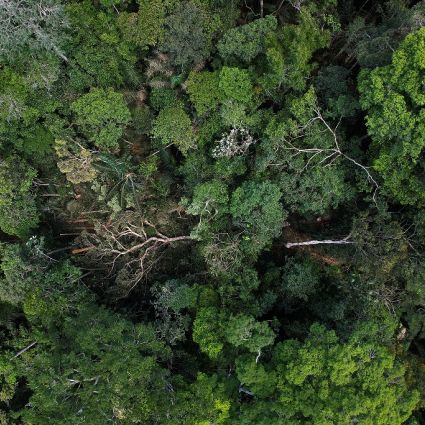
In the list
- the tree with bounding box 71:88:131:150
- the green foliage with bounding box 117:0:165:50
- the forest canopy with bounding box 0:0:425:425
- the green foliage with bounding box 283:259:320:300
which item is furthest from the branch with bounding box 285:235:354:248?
the green foliage with bounding box 117:0:165:50

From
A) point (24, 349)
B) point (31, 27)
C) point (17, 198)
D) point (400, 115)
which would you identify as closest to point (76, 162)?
point (17, 198)

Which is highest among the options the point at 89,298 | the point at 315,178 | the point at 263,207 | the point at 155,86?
the point at 155,86

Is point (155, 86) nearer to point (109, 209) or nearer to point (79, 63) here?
point (79, 63)

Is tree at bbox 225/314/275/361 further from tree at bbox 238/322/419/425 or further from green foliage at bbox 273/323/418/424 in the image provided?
green foliage at bbox 273/323/418/424

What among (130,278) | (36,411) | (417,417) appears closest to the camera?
(36,411)

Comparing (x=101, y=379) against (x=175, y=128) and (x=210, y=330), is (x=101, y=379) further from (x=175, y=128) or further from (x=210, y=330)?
(x=175, y=128)

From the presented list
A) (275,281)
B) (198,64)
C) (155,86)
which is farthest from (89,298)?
(198,64)
